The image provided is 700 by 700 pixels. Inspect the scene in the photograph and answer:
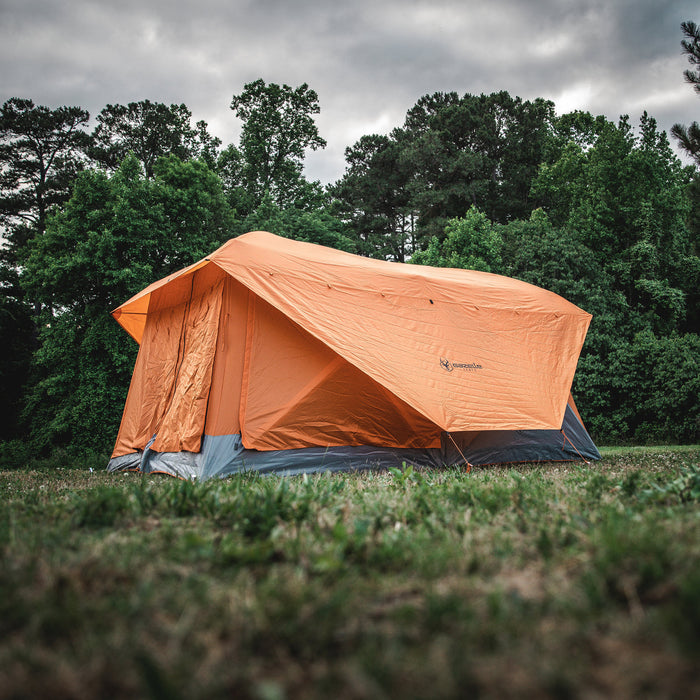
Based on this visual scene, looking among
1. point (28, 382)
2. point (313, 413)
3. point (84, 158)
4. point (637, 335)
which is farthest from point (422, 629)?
point (84, 158)

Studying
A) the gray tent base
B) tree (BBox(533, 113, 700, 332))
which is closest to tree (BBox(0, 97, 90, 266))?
the gray tent base

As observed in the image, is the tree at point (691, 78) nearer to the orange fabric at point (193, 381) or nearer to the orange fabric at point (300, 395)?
the orange fabric at point (300, 395)

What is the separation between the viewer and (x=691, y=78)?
23.7 feet

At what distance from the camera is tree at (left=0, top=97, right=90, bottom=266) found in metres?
19.4

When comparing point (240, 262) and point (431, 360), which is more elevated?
point (240, 262)

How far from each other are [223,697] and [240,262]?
513 cm

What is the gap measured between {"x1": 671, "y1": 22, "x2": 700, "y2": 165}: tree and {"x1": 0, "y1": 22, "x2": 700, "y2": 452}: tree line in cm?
252

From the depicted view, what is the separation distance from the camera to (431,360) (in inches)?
241

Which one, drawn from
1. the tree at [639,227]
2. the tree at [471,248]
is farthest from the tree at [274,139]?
the tree at [639,227]

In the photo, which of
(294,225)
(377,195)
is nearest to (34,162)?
(294,225)

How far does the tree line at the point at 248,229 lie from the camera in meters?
14.6

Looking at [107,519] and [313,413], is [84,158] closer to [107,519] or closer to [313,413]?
[313,413]

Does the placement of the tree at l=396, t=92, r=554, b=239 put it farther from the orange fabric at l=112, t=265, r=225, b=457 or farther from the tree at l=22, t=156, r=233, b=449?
the orange fabric at l=112, t=265, r=225, b=457

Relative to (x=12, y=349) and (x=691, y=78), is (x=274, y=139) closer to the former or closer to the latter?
(x=12, y=349)
